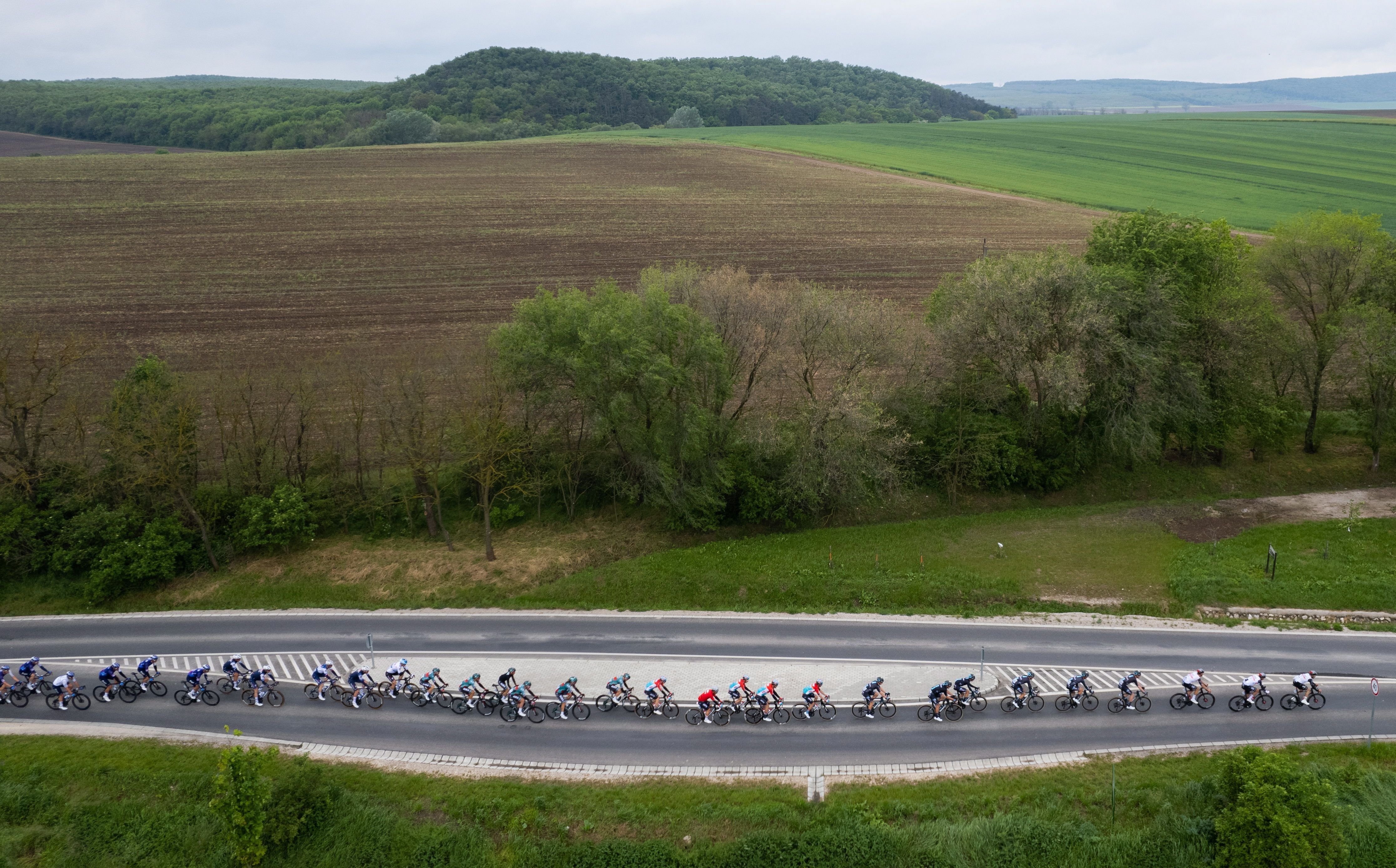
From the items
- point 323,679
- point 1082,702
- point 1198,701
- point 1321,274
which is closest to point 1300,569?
point 1198,701

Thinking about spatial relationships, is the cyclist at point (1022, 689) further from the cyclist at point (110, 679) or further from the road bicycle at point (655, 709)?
the cyclist at point (110, 679)

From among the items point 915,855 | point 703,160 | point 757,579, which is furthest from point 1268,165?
point 915,855

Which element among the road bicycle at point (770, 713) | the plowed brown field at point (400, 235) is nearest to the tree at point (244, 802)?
the road bicycle at point (770, 713)

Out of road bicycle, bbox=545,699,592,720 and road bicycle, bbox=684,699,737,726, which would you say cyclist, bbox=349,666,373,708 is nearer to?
road bicycle, bbox=545,699,592,720

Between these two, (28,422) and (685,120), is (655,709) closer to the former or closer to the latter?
(28,422)

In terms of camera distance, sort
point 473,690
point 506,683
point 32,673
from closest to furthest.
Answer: point 506,683 → point 473,690 → point 32,673

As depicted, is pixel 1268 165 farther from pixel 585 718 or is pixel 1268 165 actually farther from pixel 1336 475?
pixel 585 718
